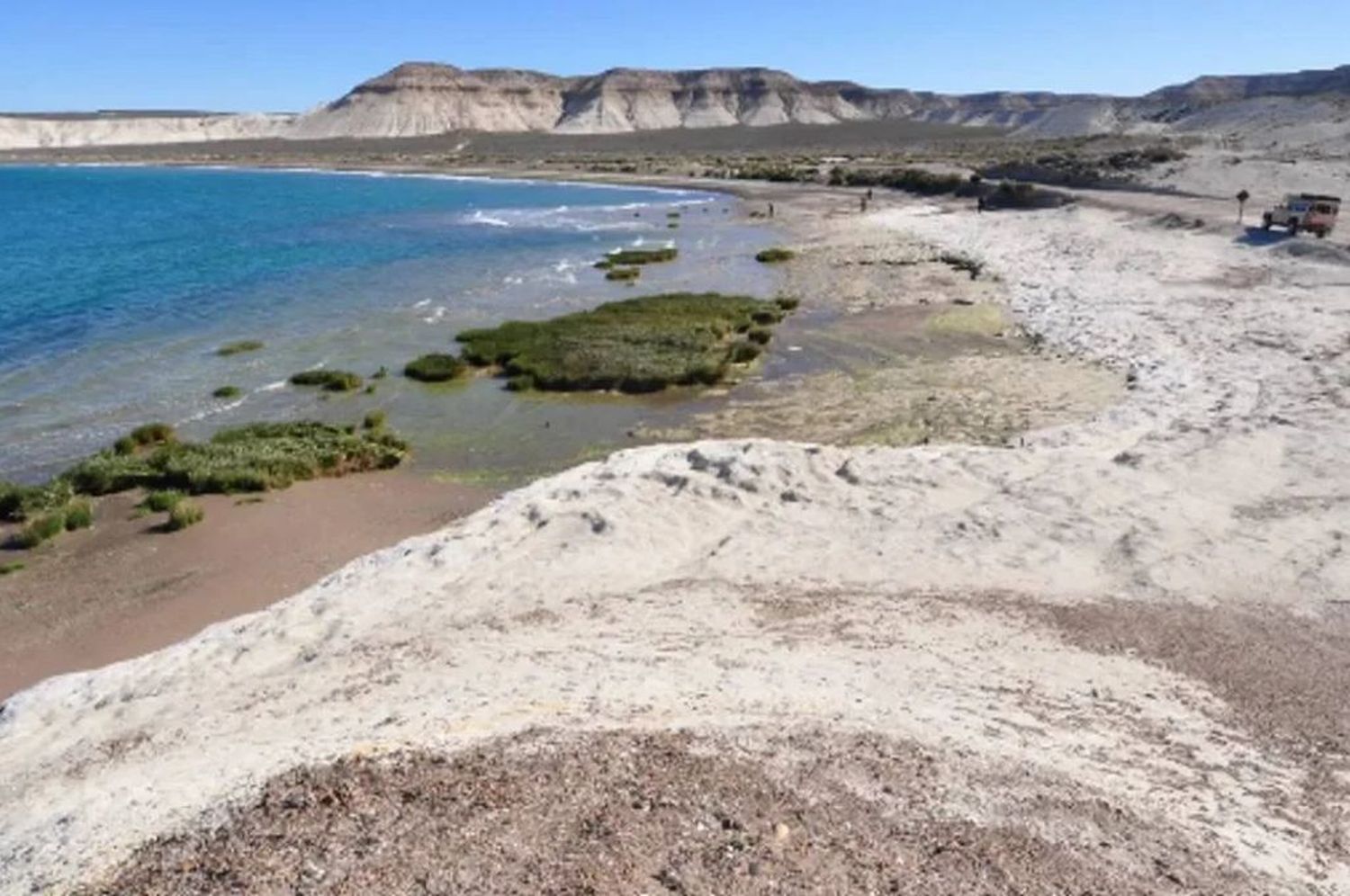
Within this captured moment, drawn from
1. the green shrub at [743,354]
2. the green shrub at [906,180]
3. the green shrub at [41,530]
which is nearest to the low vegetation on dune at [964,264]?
the green shrub at [743,354]

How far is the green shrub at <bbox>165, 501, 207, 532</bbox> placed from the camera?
69.2 ft

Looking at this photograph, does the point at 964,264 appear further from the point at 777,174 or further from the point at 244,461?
the point at 777,174

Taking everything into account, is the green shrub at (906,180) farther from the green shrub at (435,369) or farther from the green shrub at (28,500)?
the green shrub at (28,500)

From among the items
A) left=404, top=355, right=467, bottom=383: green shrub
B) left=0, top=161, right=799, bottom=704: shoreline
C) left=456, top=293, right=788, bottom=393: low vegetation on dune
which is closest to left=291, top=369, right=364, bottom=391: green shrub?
left=404, top=355, right=467, bottom=383: green shrub

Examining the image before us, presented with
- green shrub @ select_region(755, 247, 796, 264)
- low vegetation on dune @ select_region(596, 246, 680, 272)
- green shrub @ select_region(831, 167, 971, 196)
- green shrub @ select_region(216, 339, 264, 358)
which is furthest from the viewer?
green shrub @ select_region(831, 167, 971, 196)

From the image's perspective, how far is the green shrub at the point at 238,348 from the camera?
38.1 m

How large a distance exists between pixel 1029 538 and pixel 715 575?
5.10m

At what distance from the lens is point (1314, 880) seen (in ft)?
30.1

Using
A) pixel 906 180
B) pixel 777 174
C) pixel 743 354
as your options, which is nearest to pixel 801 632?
pixel 743 354

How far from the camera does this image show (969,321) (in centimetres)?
3925

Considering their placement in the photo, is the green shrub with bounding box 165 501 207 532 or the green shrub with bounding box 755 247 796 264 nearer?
the green shrub with bounding box 165 501 207 532

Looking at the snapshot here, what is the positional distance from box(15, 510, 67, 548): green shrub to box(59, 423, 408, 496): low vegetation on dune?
2141 millimetres

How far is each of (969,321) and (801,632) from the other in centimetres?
2685

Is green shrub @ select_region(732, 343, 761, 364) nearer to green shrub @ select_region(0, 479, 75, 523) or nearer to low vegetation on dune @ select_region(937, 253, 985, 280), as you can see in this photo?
low vegetation on dune @ select_region(937, 253, 985, 280)
